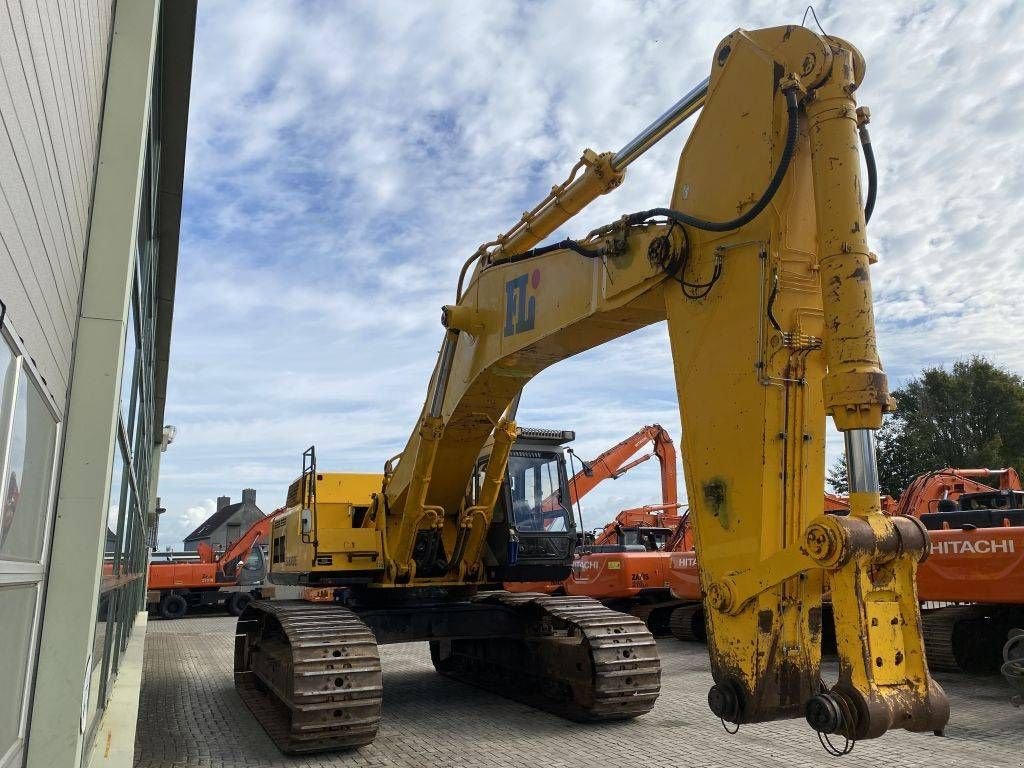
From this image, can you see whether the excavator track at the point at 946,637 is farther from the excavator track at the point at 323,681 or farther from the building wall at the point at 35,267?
the building wall at the point at 35,267

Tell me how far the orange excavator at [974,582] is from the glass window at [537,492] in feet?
13.2

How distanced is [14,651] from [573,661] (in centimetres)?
624

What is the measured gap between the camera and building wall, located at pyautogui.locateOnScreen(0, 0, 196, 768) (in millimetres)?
1938

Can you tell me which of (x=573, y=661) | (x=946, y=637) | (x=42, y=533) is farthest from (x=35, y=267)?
(x=946, y=637)

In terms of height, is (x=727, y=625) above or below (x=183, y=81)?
below

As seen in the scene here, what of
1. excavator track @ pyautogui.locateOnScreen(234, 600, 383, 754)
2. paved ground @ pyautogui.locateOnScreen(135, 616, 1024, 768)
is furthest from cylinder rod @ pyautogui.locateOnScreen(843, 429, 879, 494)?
excavator track @ pyautogui.locateOnScreen(234, 600, 383, 754)

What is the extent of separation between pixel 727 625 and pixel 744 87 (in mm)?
2664

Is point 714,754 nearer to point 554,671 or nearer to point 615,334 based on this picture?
point 554,671

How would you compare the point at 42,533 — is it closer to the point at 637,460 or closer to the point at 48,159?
the point at 48,159

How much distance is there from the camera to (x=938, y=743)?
6922 mm

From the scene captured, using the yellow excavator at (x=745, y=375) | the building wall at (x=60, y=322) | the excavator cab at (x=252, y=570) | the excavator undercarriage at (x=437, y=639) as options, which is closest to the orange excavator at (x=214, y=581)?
the excavator cab at (x=252, y=570)

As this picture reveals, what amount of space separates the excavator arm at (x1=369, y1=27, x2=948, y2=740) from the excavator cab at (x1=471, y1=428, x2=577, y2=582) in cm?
406

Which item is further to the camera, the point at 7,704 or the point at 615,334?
the point at 615,334

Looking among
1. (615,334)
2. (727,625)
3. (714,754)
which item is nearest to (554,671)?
(714,754)
